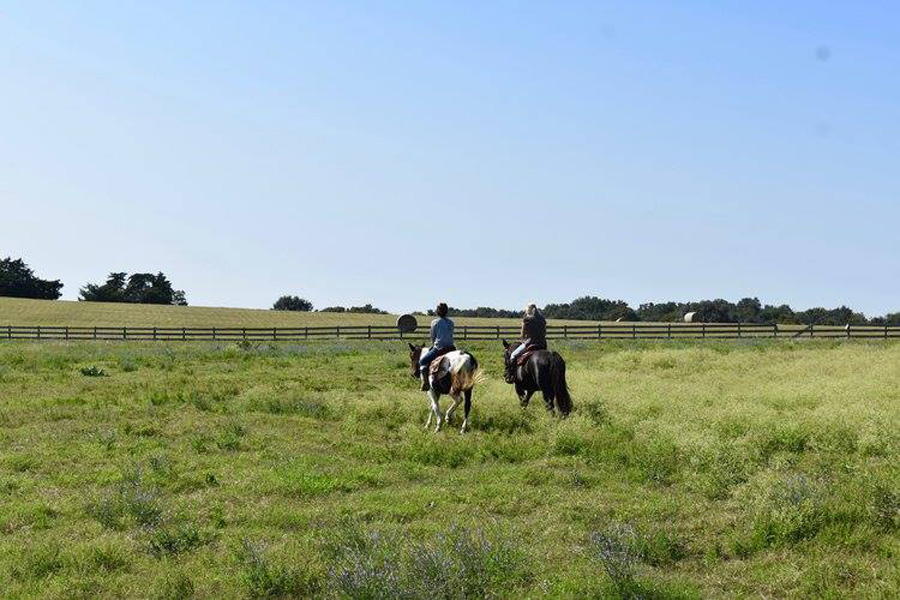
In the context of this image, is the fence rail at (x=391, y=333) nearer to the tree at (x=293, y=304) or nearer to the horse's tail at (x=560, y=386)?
the horse's tail at (x=560, y=386)

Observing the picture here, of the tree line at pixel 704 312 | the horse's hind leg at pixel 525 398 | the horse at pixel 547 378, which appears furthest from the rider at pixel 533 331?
the tree line at pixel 704 312

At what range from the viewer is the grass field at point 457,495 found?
7164 mm

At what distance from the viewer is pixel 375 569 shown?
696 centimetres

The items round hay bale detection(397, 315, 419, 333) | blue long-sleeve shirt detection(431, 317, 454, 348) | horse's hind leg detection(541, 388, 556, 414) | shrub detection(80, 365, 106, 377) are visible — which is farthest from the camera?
round hay bale detection(397, 315, 419, 333)

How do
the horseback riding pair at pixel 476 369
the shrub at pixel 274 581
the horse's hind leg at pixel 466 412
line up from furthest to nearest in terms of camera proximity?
the horseback riding pair at pixel 476 369 < the horse's hind leg at pixel 466 412 < the shrub at pixel 274 581

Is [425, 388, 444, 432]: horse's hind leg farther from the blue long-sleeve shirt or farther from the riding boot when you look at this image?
the riding boot

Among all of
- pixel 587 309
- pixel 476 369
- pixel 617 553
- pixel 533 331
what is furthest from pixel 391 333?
pixel 587 309

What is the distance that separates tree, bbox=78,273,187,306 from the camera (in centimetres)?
10919

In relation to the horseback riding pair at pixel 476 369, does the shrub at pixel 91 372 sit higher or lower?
lower

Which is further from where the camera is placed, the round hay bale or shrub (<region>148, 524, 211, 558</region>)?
the round hay bale

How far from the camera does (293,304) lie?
126 m

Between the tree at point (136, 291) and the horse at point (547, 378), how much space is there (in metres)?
99.5

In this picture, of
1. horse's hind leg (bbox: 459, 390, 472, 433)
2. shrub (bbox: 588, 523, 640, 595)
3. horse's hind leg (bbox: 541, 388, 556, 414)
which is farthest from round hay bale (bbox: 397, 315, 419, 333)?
shrub (bbox: 588, 523, 640, 595)

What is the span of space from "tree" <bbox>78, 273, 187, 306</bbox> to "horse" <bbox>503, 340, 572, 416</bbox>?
99473mm
